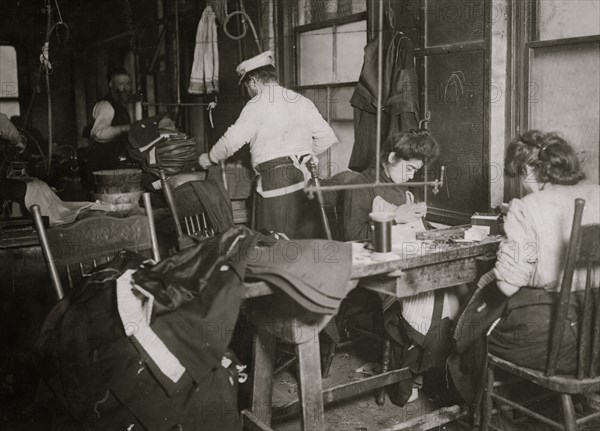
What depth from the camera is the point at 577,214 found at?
2.64 metres

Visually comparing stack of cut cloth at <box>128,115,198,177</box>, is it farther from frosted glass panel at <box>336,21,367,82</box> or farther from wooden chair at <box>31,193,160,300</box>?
wooden chair at <box>31,193,160,300</box>

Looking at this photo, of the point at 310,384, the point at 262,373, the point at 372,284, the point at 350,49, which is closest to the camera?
the point at 310,384

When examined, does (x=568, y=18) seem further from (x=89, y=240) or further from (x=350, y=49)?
(x=89, y=240)

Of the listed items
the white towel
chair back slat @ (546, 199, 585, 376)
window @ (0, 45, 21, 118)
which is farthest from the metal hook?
window @ (0, 45, 21, 118)

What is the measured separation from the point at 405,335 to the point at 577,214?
4.63ft

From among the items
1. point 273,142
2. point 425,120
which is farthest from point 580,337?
point 273,142

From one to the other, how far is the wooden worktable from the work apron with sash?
1487mm

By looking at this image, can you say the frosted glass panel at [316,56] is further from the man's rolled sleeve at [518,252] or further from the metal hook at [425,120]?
the man's rolled sleeve at [518,252]

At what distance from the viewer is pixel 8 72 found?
11328 millimetres

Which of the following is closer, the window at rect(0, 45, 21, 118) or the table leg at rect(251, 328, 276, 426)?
the table leg at rect(251, 328, 276, 426)

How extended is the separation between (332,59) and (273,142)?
3.91 feet

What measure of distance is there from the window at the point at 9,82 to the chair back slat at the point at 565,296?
34.7 ft

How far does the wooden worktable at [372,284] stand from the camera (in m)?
2.85

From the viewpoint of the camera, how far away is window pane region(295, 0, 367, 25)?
5148 millimetres
